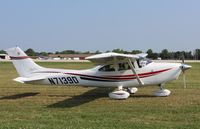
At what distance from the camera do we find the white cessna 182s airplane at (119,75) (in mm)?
13547

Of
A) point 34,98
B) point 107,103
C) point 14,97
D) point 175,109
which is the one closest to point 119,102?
point 107,103

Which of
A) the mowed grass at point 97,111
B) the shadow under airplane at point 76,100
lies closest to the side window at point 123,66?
the mowed grass at point 97,111

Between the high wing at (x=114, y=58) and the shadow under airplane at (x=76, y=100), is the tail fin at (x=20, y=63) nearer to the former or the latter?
the shadow under airplane at (x=76, y=100)

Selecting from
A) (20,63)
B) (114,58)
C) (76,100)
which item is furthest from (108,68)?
(20,63)

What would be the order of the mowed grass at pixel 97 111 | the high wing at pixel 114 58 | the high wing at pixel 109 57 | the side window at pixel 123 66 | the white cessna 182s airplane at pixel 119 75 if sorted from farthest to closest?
the side window at pixel 123 66 < the white cessna 182s airplane at pixel 119 75 < the high wing at pixel 114 58 < the high wing at pixel 109 57 < the mowed grass at pixel 97 111

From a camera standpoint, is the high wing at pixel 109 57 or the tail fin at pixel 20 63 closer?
the high wing at pixel 109 57

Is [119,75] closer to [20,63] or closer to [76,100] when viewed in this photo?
[76,100]

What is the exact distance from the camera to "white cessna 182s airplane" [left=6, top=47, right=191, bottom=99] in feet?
44.4

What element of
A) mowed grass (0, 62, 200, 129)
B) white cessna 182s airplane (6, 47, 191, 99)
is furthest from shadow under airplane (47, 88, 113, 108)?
white cessna 182s airplane (6, 47, 191, 99)

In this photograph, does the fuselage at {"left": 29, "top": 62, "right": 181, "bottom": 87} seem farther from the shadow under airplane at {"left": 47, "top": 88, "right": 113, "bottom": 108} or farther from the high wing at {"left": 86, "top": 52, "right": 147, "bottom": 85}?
the shadow under airplane at {"left": 47, "top": 88, "right": 113, "bottom": 108}

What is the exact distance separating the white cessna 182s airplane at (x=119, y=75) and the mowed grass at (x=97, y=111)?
56 cm

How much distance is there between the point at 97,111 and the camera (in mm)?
10234

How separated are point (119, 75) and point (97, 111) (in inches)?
153

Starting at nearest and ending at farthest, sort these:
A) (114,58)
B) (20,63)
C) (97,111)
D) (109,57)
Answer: (97,111) → (109,57) → (114,58) → (20,63)
